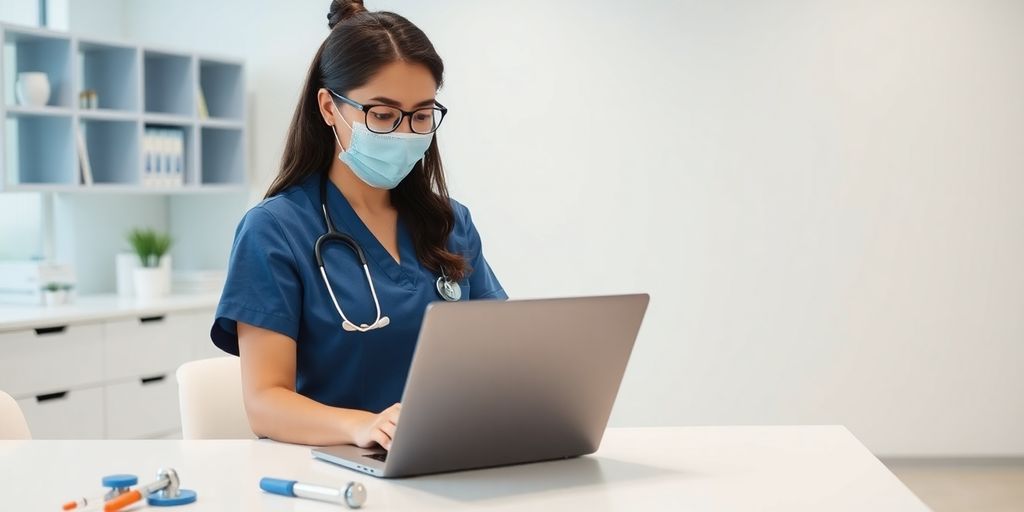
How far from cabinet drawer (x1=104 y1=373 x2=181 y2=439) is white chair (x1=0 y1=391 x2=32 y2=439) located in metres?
2.26

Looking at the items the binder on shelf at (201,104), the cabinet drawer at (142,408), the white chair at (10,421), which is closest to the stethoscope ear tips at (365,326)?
the white chair at (10,421)

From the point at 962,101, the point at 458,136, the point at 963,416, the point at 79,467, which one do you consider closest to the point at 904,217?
the point at 962,101

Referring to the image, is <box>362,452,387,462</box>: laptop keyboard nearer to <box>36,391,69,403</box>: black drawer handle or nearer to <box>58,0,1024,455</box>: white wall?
<box>36,391,69,403</box>: black drawer handle

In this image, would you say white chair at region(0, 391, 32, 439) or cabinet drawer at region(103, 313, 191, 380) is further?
cabinet drawer at region(103, 313, 191, 380)

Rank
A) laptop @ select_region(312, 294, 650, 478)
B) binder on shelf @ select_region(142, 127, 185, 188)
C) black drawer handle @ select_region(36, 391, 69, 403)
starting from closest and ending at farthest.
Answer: laptop @ select_region(312, 294, 650, 478) < black drawer handle @ select_region(36, 391, 69, 403) < binder on shelf @ select_region(142, 127, 185, 188)

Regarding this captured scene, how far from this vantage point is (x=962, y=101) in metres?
4.35

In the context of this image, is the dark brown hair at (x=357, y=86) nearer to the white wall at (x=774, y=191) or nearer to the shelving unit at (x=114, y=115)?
the shelving unit at (x=114, y=115)

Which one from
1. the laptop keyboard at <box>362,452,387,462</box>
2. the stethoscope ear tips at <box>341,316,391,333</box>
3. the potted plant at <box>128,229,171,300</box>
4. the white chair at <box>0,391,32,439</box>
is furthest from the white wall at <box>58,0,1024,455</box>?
the laptop keyboard at <box>362,452,387,462</box>

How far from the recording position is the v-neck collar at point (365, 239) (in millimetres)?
1919

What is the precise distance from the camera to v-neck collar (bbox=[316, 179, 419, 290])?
1919 millimetres

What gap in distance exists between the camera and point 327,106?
1.95 m

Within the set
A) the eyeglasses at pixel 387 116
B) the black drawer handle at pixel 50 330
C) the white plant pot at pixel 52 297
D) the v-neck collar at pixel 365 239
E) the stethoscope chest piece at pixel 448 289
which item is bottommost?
the black drawer handle at pixel 50 330

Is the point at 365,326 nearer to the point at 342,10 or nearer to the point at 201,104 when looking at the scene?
the point at 342,10

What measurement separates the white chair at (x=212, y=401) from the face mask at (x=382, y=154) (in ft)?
1.35
